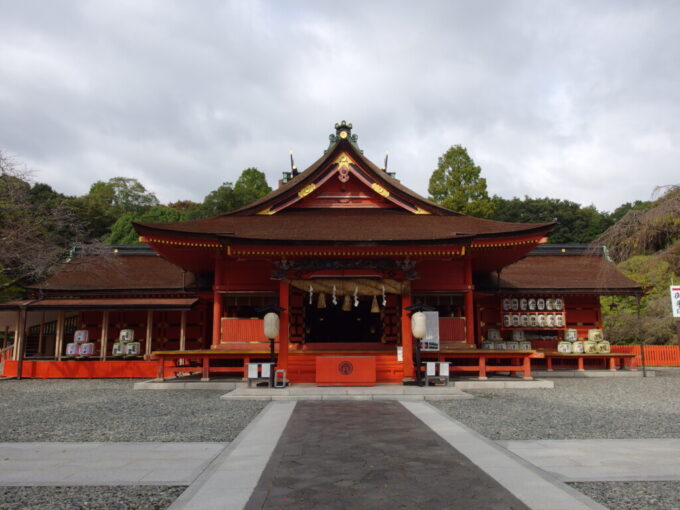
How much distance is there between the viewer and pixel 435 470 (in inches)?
241

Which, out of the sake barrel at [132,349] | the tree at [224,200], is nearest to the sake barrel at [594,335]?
the sake barrel at [132,349]

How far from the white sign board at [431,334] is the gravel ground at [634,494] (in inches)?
427

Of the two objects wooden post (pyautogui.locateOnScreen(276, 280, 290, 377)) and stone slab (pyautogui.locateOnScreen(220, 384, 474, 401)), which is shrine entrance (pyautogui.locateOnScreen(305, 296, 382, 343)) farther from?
stone slab (pyautogui.locateOnScreen(220, 384, 474, 401))

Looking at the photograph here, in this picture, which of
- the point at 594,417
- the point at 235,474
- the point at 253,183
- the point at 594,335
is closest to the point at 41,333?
the point at 235,474

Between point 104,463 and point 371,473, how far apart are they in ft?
12.1

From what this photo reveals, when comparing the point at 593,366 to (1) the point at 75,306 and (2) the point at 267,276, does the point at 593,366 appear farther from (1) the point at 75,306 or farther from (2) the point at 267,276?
(1) the point at 75,306

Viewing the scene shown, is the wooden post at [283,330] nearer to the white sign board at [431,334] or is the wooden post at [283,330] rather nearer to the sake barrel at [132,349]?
the white sign board at [431,334]

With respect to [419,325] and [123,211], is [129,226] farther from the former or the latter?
[419,325]

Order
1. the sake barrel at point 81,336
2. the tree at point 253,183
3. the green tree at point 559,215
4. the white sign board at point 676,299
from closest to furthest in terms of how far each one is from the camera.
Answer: the white sign board at point 676,299 < the sake barrel at point 81,336 < the tree at point 253,183 < the green tree at point 559,215

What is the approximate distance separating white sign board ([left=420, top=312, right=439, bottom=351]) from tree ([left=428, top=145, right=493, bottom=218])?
25877mm

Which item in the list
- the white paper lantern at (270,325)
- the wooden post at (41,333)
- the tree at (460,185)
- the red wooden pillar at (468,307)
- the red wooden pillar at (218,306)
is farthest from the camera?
the tree at (460,185)

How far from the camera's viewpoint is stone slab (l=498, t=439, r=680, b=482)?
19.7 feet

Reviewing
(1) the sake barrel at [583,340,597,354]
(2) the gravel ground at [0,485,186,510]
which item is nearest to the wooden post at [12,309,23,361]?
(2) the gravel ground at [0,485,186,510]

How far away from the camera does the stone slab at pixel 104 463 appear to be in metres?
5.88
